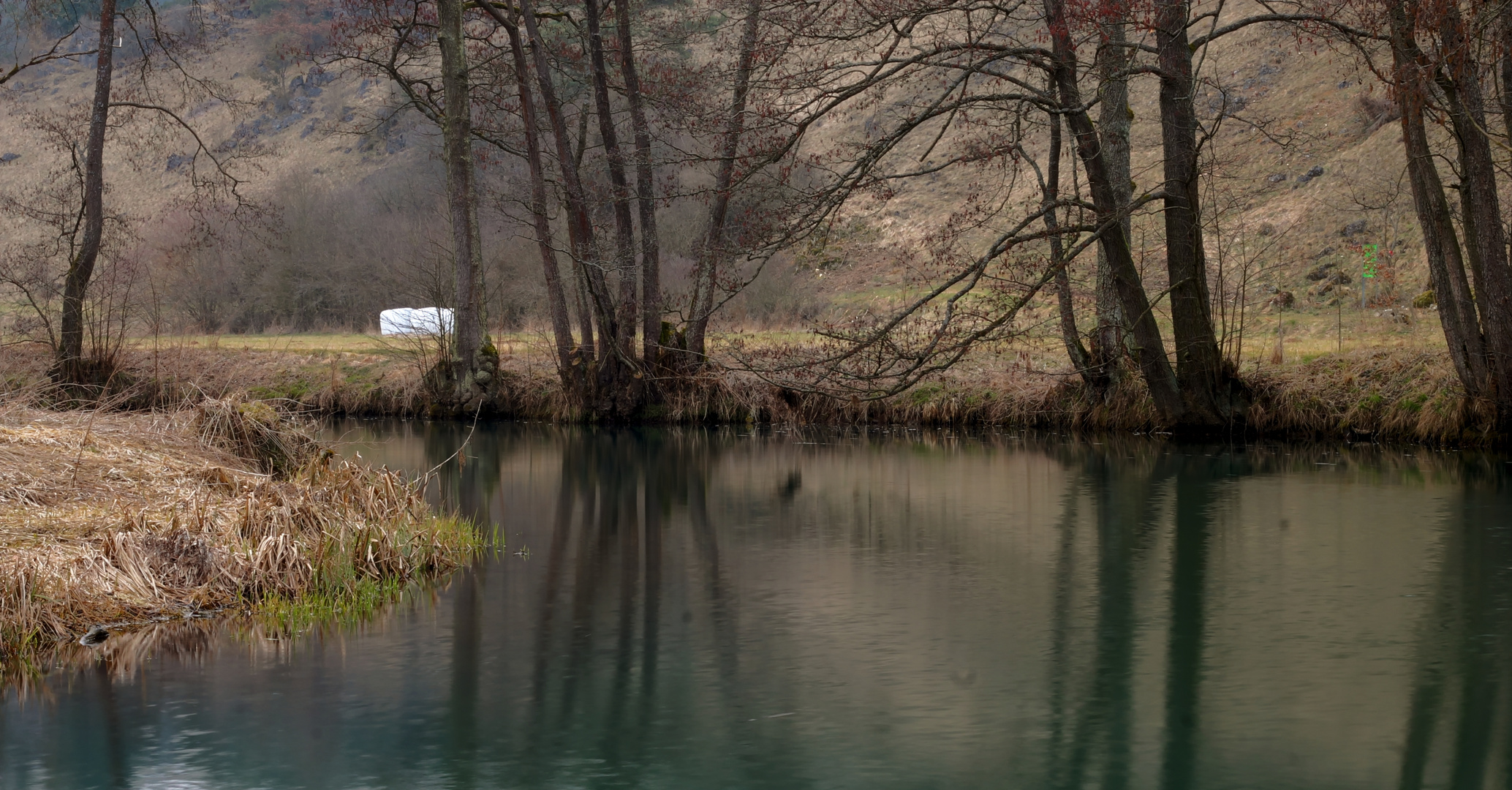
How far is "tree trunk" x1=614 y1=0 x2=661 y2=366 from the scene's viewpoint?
20538 millimetres

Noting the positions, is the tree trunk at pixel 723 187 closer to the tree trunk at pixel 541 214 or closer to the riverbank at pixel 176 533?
the tree trunk at pixel 541 214

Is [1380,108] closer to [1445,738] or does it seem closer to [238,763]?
[1445,738]

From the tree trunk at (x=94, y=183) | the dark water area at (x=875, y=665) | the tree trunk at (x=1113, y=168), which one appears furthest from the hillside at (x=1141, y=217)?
the dark water area at (x=875, y=665)

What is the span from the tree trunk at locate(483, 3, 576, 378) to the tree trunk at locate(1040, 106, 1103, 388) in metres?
7.91

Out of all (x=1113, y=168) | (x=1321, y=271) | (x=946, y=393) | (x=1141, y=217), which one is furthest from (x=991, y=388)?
(x=1321, y=271)

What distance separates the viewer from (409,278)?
33.4 m

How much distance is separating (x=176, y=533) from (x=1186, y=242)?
38.6ft

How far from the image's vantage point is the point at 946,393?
787 inches

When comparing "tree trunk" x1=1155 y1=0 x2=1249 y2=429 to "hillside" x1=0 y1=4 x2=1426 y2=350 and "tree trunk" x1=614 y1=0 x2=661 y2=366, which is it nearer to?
"hillside" x1=0 y1=4 x2=1426 y2=350

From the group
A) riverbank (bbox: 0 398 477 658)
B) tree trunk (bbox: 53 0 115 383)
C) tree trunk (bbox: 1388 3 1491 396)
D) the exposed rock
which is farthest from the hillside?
riverbank (bbox: 0 398 477 658)

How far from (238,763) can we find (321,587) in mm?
2735

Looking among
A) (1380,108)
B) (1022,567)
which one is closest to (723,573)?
(1022,567)

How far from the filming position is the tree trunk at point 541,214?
2170cm

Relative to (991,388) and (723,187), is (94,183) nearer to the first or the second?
(723,187)
